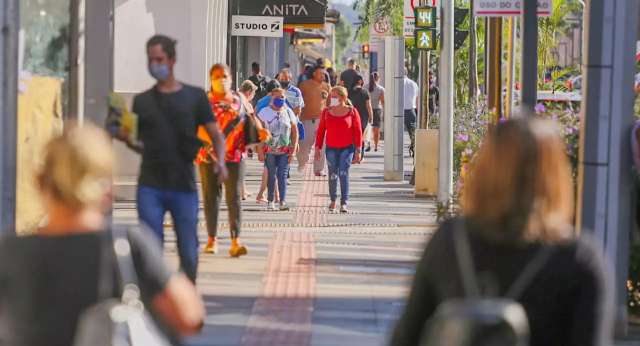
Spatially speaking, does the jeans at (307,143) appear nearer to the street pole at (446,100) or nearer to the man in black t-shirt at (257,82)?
the man in black t-shirt at (257,82)

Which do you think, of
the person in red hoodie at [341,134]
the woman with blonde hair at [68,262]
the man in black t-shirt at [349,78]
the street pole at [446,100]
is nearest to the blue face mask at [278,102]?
the person in red hoodie at [341,134]

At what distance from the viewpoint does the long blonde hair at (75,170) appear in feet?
14.1

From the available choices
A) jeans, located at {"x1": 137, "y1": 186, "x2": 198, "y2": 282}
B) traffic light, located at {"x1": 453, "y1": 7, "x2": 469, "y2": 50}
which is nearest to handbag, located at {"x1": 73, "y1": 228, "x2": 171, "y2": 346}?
jeans, located at {"x1": 137, "y1": 186, "x2": 198, "y2": 282}

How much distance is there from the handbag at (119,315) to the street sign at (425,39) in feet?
59.0

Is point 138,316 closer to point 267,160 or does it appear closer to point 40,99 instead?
point 40,99

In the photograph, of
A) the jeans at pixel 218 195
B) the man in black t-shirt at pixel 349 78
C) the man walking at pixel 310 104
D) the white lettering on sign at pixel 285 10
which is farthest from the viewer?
the man in black t-shirt at pixel 349 78

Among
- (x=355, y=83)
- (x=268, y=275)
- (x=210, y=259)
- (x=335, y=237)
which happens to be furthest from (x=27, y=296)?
(x=355, y=83)

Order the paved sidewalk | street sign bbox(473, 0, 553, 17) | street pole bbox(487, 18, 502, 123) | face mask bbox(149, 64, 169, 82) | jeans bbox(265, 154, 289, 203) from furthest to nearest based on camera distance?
jeans bbox(265, 154, 289, 203) < street pole bbox(487, 18, 502, 123) < street sign bbox(473, 0, 553, 17) < face mask bbox(149, 64, 169, 82) < the paved sidewalk

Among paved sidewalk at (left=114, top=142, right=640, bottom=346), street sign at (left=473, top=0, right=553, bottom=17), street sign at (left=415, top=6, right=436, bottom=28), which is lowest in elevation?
paved sidewalk at (left=114, top=142, right=640, bottom=346)

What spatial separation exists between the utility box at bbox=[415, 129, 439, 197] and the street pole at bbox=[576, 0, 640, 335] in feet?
39.5

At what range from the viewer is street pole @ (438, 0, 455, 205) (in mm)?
17531

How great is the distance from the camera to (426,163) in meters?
22.1

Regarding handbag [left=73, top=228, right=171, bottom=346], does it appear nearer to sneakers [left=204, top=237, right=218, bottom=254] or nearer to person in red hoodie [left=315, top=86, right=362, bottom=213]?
sneakers [left=204, top=237, right=218, bottom=254]

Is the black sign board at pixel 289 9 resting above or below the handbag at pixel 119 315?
above
